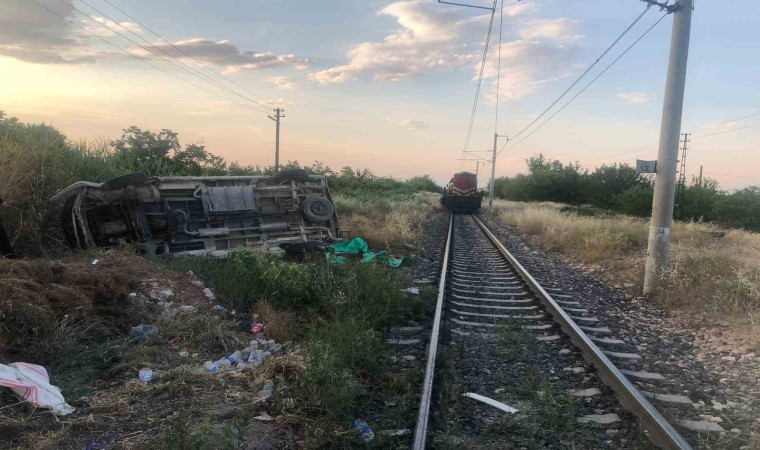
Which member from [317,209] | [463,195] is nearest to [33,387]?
[317,209]

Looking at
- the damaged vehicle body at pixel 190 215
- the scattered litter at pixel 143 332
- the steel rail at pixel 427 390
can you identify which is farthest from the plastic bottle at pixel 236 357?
the damaged vehicle body at pixel 190 215

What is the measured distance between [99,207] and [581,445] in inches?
377

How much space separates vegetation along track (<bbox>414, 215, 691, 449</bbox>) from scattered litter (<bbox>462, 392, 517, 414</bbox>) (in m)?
0.05

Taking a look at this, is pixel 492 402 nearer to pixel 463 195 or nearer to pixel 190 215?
pixel 190 215

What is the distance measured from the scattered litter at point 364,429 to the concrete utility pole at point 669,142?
7011 millimetres

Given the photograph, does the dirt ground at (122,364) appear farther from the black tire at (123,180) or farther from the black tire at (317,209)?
the black tire at (317,209)

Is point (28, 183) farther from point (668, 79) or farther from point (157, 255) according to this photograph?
point (668, 79)

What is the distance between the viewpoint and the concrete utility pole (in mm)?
8852

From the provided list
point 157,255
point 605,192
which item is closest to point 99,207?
point 157,255

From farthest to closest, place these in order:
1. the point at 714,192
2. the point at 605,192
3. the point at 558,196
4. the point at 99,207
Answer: the point at 558,196 → the point at 605,192 → the point at 714,192 → the point at 99,207

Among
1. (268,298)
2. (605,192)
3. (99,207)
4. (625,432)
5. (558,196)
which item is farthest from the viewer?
(558,196)

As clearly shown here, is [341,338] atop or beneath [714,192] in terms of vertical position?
beneath

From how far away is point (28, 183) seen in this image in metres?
10.4

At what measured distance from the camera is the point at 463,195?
3822 centimetres
